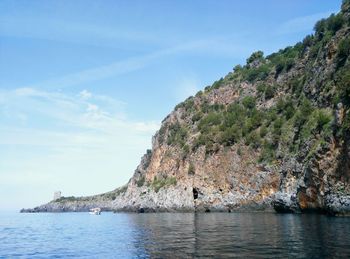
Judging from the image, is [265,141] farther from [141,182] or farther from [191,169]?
[141,182]

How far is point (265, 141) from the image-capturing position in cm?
9250

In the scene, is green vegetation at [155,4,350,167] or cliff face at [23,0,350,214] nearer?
cliff face at [23,0,350,214]

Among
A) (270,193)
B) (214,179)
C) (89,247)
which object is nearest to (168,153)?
(214,179)

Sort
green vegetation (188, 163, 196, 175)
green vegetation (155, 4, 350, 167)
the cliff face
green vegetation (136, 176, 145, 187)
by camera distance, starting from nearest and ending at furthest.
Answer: the cliff face < green vegetation (155, 4, 350, 167) < green vegetation (188, 163, 196, 175) < green vegetation (136, 176, 145, 187)

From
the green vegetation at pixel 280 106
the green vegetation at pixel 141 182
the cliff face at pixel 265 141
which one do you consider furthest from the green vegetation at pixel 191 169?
the green vegetation at pixel 141 182

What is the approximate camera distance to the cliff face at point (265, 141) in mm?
55625

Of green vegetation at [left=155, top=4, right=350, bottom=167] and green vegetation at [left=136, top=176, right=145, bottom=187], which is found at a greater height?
green vegetation at [left=155, top=4, right=350, bottom=167]

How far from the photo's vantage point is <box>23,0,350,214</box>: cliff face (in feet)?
182

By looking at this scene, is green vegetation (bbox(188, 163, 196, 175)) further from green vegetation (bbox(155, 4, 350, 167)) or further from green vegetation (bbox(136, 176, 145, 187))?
green vegetation (bbox(136, 176, 145, 187))

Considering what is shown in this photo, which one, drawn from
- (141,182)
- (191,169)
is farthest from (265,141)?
(141,182)

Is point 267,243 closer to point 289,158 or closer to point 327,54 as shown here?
point 289,158

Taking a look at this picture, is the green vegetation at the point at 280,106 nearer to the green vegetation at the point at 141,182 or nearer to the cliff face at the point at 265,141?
the cliff face at the point at 265,141

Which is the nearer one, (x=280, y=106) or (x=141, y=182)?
(x=280, y=106)

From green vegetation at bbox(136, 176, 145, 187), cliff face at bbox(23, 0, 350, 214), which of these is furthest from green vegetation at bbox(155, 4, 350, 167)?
green vegetation at bbox(136, 176, 145, 187)
